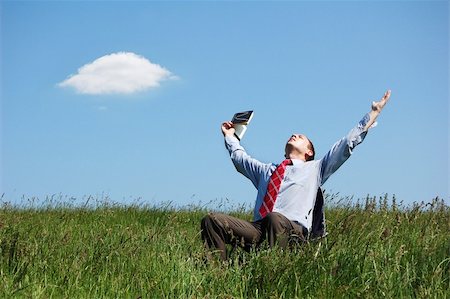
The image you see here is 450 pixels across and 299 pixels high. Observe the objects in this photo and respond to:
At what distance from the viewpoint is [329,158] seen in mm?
5750

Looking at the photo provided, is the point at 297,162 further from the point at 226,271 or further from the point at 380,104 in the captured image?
the point at 226,271

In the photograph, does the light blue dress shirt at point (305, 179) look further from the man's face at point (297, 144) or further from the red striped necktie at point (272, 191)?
the man's face at point (297, 144)

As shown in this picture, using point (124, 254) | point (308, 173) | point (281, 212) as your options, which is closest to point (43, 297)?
point (124, 254)

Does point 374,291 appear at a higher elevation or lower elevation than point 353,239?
lower

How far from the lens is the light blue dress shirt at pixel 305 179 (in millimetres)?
5621

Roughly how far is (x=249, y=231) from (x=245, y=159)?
0.94 metres

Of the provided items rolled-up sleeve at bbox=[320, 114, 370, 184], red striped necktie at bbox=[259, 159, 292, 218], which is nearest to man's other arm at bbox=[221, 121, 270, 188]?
red striped necktie at bbox=[259, 159, 292, 218]

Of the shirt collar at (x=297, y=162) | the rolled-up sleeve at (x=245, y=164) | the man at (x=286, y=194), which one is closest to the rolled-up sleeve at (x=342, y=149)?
the man at (x=286, y=194)

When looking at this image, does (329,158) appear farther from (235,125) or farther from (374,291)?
(374,291)

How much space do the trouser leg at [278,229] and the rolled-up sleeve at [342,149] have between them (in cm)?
70

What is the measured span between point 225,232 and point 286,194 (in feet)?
2.28

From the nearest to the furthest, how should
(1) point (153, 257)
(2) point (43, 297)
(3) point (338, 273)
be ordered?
(2) point (43, 297), (3) point (338, 273), (1) point (153, 257)

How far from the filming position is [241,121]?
647 cm

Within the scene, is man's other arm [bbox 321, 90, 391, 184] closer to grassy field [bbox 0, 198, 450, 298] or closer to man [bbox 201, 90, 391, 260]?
man [bbox 201, 90, 391, 260]
